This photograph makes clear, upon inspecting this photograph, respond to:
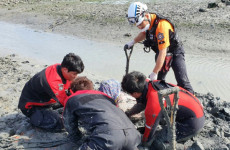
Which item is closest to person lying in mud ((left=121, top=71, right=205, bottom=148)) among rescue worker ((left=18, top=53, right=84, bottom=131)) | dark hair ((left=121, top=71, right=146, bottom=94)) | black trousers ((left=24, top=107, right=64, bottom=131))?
dark hair ((left=121, top=71, right=146, bottom=94))

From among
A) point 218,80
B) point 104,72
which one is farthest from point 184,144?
point 104,72

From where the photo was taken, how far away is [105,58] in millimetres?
8539

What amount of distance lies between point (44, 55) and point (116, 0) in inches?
445

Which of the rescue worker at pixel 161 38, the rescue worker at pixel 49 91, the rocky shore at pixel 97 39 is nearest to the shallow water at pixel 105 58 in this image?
the rocky shore at pixel 97 39

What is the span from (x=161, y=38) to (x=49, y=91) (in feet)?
5.91

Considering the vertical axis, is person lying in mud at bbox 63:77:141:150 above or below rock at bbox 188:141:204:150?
above

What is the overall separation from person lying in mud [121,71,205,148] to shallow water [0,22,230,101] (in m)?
2.78

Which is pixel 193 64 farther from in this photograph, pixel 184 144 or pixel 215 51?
pixel 184 144

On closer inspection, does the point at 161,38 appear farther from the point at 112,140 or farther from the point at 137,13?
the point at 112,140

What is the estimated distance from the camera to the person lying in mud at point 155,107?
2.99 meters

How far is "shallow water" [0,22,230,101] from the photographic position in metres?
6.59

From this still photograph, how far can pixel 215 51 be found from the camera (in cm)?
870

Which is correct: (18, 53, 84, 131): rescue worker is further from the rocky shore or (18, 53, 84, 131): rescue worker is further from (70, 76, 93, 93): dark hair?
(70, 76, 93, 93): dark hair

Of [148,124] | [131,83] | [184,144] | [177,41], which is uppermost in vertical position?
[177,41]
